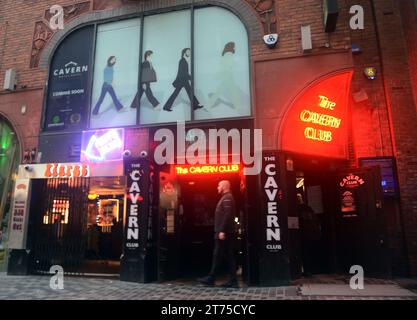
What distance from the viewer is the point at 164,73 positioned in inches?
359

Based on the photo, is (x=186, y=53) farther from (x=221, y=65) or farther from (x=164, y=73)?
(x=221, y=65)

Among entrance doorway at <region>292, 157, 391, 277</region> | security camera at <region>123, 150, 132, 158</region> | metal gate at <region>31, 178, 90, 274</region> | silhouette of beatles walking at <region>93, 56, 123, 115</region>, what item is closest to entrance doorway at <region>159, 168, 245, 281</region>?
security camera at <region>123, 150, 132, 158</region>

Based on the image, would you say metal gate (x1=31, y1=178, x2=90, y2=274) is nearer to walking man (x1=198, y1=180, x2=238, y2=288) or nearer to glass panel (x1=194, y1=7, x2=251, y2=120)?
walking man (x1=198, y1=180, x2=238, y2=288)

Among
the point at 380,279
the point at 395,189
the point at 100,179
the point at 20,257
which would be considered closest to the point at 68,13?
the point at 100,179

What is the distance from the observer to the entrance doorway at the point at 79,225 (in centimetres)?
871

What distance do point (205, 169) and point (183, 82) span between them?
7.14 feet

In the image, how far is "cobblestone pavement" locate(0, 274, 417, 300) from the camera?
639 centimetres

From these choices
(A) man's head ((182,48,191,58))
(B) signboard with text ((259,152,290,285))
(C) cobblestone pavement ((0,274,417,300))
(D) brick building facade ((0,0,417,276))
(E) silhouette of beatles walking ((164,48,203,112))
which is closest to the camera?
(C) cobblestone pavement ((0,274,417,300))

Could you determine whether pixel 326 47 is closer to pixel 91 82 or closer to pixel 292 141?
pixel 292 141

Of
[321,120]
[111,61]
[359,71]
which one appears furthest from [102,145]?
[359,71]

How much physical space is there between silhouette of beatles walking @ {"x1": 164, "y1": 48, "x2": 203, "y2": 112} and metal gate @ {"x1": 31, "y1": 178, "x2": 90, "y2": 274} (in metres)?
2.77

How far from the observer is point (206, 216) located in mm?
9734

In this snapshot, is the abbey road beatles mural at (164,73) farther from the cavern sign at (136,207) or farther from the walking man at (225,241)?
the walking man at (225,241)
